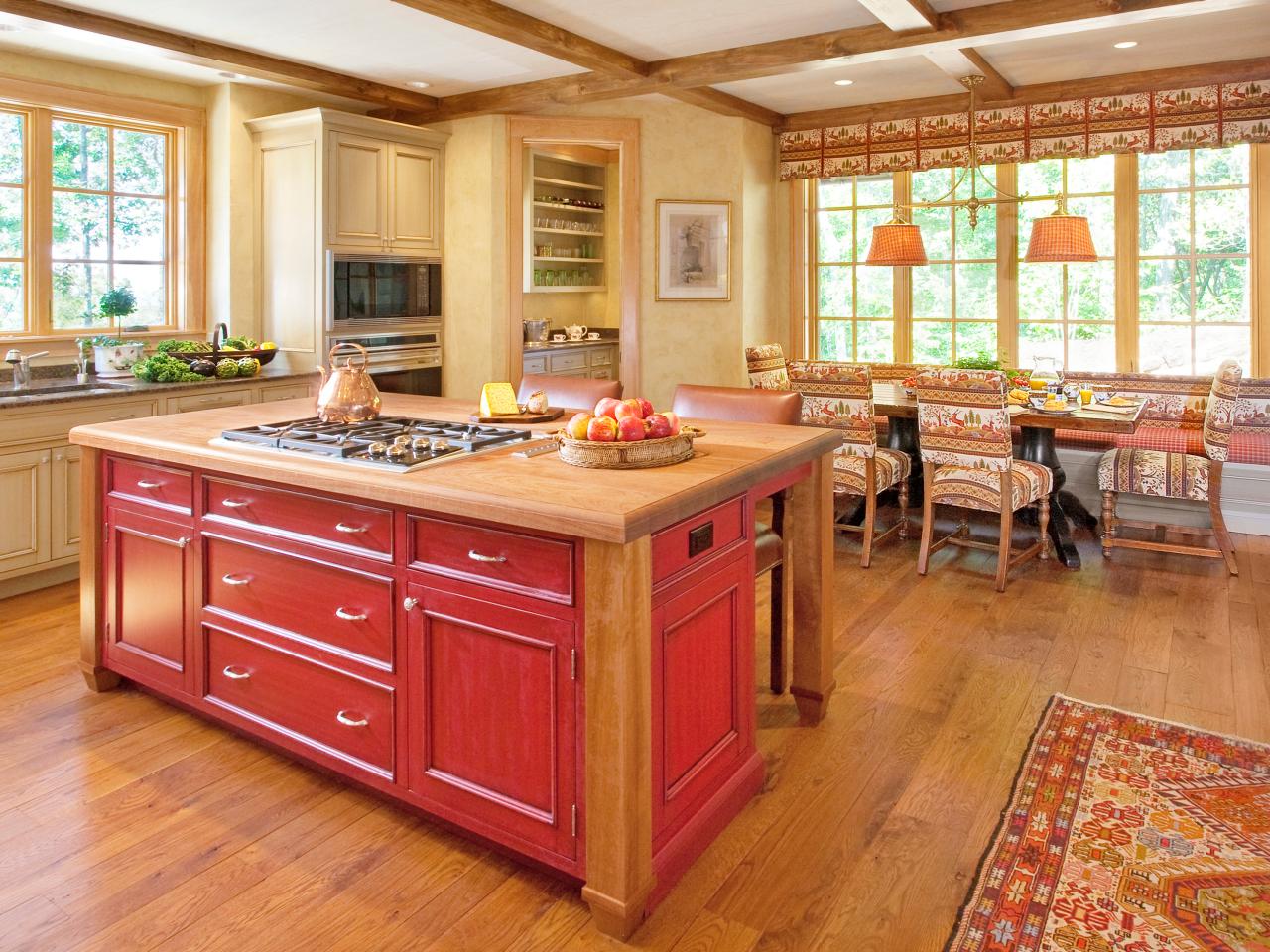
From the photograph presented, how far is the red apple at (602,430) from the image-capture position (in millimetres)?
2270

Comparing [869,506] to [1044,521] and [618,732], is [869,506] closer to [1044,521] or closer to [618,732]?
[1044,521]

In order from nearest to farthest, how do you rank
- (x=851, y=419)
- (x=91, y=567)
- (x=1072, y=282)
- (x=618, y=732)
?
(x=618, y=732), (x=91, y=567), (x=851, y=419), (x=1072, y=282)

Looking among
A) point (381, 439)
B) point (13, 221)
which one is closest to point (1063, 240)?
point (381, 439)

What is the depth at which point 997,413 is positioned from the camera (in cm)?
424

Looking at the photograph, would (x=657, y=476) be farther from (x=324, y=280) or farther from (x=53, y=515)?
(x=324, y=280)

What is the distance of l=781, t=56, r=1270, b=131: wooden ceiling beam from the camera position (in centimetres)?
514

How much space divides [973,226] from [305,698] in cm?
458

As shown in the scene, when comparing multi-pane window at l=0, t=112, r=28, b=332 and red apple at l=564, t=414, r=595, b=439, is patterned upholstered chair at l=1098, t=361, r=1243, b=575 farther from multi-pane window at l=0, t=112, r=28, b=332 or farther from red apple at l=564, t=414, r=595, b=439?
multi-pane window at l=0, t=112, r=28, b=332

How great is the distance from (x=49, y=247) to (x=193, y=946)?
4.30 metres

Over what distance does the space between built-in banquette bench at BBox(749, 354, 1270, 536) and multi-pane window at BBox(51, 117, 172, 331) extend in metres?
3.48

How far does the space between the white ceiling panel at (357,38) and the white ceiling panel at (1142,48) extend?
239 cm

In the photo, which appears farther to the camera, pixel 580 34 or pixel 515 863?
pixel 580 34

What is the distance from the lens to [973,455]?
4375 mm

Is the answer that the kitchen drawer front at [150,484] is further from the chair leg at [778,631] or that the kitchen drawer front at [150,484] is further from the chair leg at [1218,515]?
the chair leg at [1218,515]
